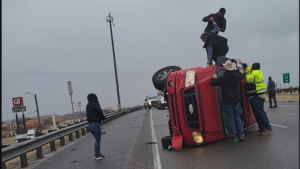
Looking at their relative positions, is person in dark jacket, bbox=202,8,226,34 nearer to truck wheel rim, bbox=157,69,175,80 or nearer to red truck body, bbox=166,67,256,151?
red truck body, bbox=166,67,256,151

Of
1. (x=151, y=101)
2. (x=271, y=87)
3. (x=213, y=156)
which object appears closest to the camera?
(x=213, y=156)

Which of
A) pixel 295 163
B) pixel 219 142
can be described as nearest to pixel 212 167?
pixel 295 163

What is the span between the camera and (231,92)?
679cm

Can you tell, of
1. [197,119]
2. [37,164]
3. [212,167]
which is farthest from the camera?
[37,164]

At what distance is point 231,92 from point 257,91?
3.28 ft

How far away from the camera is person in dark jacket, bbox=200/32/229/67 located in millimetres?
7712

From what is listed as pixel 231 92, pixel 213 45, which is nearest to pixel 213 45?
pixel 213 45

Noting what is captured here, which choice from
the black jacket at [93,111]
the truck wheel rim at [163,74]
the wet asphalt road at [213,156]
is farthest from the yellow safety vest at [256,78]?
the black jacket at [93,111]

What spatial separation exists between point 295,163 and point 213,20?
403 centimetres

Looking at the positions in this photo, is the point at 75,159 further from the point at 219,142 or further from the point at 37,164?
the point at 219,142

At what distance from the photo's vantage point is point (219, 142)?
726 cm

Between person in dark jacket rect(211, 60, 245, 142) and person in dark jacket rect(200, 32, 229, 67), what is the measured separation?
1.08 metres

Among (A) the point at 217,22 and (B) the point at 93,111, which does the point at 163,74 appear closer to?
(A) the point at 217,22

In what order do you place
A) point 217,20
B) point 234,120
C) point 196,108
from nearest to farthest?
point 196,108, point 234,120, point 217,20
